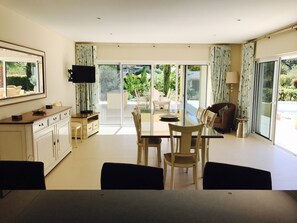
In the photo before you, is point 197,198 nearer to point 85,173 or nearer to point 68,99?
point 85,173

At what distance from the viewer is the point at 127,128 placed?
24.9 feet

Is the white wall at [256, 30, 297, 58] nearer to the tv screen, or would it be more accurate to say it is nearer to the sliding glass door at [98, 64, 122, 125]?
the sliding glass door at [98, 64, 122, 125]

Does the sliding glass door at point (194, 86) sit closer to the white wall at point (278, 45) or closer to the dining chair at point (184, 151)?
the white wall at point (278, 45)

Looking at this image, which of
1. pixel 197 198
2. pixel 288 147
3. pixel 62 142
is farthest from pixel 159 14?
pixel 288 147

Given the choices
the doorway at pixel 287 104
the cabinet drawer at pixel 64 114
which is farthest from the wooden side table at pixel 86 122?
the doorway at pixel 287 104

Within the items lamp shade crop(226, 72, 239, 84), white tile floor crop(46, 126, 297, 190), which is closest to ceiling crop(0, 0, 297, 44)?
lamp shade crop(226, 72, 239, 84)

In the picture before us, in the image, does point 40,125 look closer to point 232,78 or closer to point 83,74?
point 83,74

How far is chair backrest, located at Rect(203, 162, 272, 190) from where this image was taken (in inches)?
62.0

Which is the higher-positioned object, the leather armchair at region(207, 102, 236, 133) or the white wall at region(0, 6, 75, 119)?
the white wall at region(0, 6, 75, 119)

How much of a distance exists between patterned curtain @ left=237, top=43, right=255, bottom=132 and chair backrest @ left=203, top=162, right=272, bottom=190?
18.2ft

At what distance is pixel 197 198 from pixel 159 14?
3460 mm

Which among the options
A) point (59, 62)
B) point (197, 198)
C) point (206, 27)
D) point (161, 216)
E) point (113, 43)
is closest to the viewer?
point (161, 216)

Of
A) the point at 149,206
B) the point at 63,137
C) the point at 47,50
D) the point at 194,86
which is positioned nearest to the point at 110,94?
the point at 194,86

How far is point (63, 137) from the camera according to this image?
4.67m
